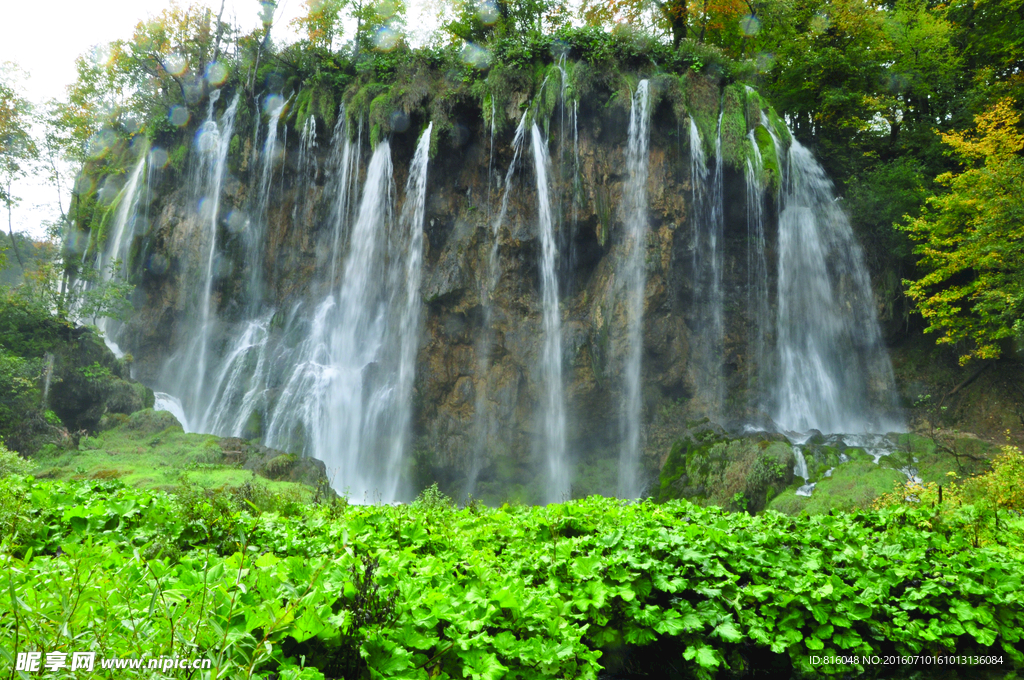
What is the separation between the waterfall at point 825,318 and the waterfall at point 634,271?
15.0ft

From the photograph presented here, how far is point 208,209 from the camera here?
23969 mm

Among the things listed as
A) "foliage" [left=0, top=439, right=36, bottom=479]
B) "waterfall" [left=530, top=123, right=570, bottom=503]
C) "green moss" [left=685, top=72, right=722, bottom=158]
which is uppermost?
"green moss" [left=685, top=72, right=722, bottom=158]

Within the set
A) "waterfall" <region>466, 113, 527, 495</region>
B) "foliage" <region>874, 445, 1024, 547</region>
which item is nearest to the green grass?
"waterfall" <region>466, 113, 527, 495</region>

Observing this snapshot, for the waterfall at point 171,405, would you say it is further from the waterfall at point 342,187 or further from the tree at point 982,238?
the tree at point 982,238

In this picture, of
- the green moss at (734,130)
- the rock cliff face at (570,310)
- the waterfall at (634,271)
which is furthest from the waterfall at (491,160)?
the green moss at (734,130)

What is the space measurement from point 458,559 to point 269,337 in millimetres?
20082

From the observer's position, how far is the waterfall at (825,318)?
18.0 meters

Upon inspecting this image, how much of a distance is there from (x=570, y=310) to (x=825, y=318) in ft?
27.4

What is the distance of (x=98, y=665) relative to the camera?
145 centimetres

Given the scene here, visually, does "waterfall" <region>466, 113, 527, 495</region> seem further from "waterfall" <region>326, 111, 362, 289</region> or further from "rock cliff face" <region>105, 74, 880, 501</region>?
"waterfall" <region>326, 111, 362, 289</region>

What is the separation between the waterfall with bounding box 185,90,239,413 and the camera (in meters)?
22.8

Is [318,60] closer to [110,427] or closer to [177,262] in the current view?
[177,262]

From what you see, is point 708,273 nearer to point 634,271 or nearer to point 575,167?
point 634,271

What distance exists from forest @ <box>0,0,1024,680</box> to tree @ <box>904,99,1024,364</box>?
102mm
